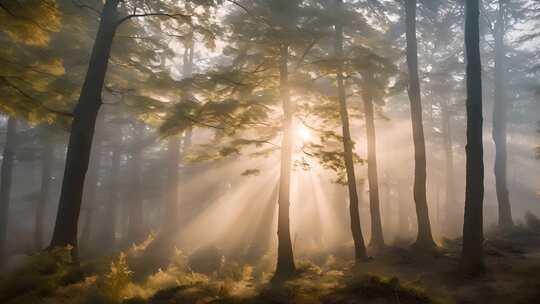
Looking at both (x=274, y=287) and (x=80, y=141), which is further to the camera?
(x=80, y=141)

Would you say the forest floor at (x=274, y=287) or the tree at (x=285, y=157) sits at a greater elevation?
the tree at (x=285, y=157)

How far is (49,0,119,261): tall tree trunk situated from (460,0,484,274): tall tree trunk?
11.5 meters

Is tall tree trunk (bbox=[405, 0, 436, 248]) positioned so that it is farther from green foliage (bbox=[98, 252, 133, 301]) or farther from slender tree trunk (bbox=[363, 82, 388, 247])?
green foliage (bbox=[98, 252, 133, 301])

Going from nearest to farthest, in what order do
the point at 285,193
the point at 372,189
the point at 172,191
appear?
the point at 285,193, the point at 372,189, the point at 172,191

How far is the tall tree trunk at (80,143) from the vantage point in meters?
10.5

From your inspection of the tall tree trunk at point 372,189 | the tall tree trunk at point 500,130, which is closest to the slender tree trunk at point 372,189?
the tall tree trunk at point 372,189

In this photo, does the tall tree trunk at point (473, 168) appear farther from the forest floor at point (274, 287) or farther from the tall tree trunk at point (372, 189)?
the tall tree trunk at point (372, 189)

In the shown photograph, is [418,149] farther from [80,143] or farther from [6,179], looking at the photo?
[6,179]

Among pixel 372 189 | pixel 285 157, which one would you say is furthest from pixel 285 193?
pixel 372 189

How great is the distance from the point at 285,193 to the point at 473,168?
238 inches

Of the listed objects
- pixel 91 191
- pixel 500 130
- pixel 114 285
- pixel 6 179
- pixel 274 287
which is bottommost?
pixel 274 287

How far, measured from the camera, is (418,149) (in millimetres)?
16156

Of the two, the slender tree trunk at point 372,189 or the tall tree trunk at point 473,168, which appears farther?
the slender tree trunk at point 372,189

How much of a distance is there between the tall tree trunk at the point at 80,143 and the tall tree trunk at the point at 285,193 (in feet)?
19.3
